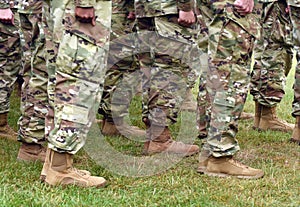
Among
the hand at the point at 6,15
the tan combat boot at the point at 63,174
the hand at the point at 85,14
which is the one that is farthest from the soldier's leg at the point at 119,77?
the hand at the point at 85,14

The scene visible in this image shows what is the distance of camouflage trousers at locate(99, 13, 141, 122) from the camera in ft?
14.9

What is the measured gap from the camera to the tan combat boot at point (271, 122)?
4.86 metres

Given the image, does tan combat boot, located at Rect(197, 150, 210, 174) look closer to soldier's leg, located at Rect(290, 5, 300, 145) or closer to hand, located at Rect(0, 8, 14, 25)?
soldier's leg, located at Rect(290, 5, 300, 145)

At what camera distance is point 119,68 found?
4.63 metres

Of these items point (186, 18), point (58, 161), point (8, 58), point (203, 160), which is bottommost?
point (203, 160)

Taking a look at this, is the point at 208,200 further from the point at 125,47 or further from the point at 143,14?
the point at 125,47

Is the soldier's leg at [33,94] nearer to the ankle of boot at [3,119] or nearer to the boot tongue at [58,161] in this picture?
the boot tongue at [58,161]

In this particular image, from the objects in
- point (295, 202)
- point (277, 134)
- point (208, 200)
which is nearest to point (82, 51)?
point (208, 200)

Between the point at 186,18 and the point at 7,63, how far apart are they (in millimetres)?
1506

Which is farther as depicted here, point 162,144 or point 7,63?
point 7,63

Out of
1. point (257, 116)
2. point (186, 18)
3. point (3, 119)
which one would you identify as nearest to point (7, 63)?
point (3, 119)

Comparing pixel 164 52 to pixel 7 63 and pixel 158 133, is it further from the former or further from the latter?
pixel 7 63

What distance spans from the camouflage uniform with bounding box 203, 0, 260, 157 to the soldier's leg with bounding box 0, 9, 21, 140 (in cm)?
163

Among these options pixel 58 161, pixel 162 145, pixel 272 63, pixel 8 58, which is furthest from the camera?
pixel 272 63
